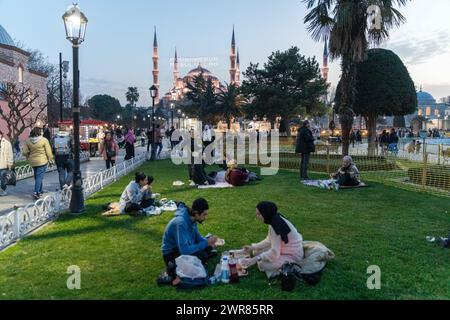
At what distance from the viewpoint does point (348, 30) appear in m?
14.4

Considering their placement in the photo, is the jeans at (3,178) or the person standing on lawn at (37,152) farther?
the jeans at (3,178)

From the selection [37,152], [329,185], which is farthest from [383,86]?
[37,152]

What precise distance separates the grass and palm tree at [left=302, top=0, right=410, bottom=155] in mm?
6004

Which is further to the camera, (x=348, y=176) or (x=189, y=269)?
(x=348, y=176)

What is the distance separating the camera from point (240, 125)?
88000 mm

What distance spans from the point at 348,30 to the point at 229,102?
40.3 m

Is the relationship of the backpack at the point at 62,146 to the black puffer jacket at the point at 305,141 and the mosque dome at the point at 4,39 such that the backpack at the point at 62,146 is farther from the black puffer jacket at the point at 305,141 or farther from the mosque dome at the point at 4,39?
the mosque dome at the point at 4,39

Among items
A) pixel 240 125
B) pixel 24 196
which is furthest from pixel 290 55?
pixel 240 125

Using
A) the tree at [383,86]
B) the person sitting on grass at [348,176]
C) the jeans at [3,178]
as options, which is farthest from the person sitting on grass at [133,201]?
the tree at [383,86]

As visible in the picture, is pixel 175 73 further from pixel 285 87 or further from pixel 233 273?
pixel 233 273

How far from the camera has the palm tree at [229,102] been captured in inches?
2141

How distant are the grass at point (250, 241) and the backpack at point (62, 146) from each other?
1397mm
